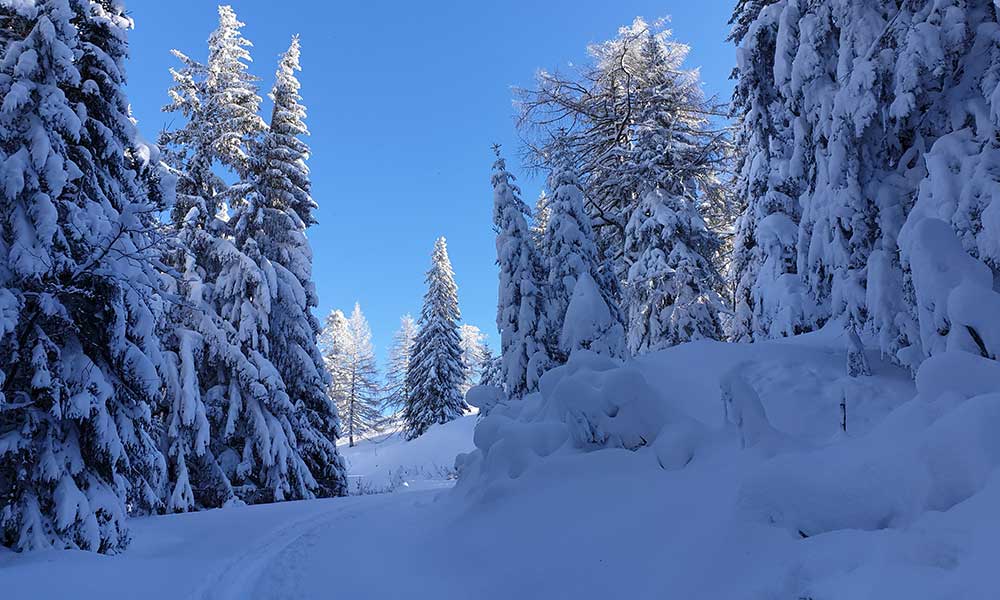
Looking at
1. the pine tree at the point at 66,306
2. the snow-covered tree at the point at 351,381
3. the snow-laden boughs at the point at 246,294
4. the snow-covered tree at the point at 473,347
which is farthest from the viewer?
the snow-covered tree at the point at 473,347

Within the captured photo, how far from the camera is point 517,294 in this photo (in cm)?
1684

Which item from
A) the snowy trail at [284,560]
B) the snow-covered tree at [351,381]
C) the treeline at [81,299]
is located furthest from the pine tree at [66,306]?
the snow-covered tree at [351,381]

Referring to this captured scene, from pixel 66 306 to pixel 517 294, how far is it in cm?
1161

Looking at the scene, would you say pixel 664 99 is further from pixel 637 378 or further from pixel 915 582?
pixel 915 582

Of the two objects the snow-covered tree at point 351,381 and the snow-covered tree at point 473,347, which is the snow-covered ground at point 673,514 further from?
the snow-covered tree at point 473,347

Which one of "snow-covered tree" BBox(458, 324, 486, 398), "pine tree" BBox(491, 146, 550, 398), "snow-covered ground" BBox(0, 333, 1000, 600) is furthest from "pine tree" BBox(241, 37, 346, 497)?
"snow-covered tree" BBox(458, 324, 486, 398)

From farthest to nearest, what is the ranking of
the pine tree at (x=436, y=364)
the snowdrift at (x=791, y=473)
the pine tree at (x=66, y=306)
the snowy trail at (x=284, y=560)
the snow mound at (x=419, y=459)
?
the pine tree at (x=436, y=364) → the snow mound at (x=419, y=459) → the pine tree at (x=66, y=306) → the snowy trail at (x=284, y=560) → the snowdrift at (x=791, y=473)

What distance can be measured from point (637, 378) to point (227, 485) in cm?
1215

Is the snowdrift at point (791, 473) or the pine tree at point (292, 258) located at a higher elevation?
the pine tree at point (292, 258)

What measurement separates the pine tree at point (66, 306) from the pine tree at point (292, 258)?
8.53m

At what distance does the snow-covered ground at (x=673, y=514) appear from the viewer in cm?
297

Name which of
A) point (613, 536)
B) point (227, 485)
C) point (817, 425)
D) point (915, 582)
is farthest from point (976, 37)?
point (227, 485)

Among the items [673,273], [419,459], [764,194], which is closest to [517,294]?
[673,273]

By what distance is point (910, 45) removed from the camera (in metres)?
5.71
